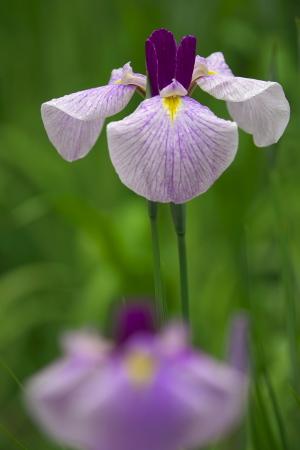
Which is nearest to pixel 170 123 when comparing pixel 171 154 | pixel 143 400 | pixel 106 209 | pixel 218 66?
pixel 171 154

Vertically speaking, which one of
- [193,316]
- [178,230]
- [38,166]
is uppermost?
[178,230]

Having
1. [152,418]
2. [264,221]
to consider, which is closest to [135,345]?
[152,418]

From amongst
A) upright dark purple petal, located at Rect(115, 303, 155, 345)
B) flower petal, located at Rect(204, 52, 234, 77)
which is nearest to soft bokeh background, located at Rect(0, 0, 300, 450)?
flower petal, located at Rect(204, 52, 234, 77)

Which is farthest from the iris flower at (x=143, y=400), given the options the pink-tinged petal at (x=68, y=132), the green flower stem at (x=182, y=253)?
the pink-tinged petal at (x=68, y=132)

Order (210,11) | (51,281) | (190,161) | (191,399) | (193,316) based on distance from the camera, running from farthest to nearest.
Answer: (210,11) < (51,281) < (193,316) < (190,161) < (191,399)

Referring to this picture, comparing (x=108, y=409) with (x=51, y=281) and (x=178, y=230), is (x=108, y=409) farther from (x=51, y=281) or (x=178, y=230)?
(x=51, y=281)

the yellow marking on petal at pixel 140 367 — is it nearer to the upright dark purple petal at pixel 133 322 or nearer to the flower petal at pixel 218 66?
the upright dark purple petal at pixel 133 322
